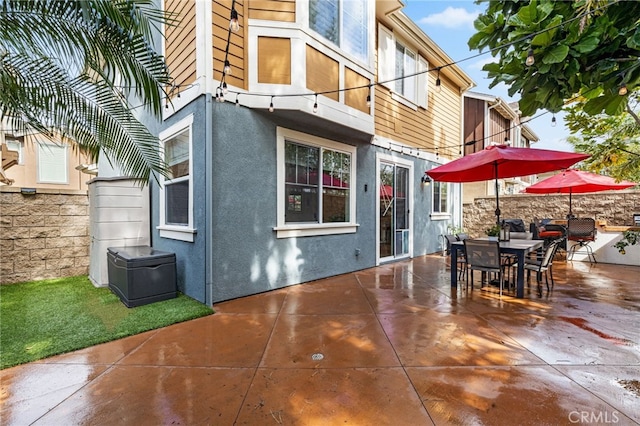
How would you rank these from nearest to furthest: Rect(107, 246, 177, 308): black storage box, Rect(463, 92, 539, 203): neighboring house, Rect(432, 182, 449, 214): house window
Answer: Rect(107, 246, 177, 308): black storage box < Rect(432, 182, 449, 214): house window < Rect(463, 92, 539, 203): neighboring house

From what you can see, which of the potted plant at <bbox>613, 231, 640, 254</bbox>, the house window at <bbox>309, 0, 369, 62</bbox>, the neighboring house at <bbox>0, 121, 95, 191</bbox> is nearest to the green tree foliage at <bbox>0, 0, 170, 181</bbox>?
the house window at <bbox>309, 0, 369, 62</bbox>

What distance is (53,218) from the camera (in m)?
6.25

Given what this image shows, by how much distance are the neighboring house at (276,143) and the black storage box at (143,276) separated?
30 cm

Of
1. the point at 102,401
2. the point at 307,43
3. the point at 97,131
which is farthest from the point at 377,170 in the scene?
the point at 102,401

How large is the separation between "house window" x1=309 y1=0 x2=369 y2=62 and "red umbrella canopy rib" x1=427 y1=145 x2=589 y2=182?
10.4 feet

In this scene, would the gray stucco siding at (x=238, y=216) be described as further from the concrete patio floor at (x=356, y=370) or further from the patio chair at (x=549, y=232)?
the patio chair at (x=549, y=232)

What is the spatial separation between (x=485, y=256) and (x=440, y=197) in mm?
5379

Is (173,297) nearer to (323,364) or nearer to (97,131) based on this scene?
(97,131)

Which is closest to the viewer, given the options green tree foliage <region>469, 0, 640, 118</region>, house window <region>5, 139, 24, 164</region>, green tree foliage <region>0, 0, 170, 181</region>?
green tree foliage <region>469, 0, 640, 118</region>

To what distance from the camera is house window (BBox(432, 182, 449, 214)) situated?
9.79m

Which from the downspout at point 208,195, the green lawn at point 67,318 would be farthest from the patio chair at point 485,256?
the green lawn at point 67,318

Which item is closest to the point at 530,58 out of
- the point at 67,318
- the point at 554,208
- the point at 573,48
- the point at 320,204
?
the point at 573,48

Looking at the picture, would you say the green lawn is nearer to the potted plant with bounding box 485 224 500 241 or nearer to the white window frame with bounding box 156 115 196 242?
the white window frame with bounding box 156 115 196 242

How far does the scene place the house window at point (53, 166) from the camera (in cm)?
1196
